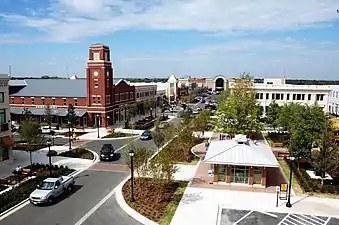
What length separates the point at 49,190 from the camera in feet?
68.5

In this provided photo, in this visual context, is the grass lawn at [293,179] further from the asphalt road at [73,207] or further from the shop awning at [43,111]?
the shop awning at [43,111]

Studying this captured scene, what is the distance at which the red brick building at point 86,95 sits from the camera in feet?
169

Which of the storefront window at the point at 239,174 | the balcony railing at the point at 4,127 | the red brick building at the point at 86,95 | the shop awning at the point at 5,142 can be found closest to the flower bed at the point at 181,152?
the storefront window at the point at 239,174

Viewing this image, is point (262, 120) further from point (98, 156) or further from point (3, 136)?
point (3, 136)

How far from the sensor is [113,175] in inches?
1069

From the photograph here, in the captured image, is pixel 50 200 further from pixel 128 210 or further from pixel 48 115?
pixel 48 115

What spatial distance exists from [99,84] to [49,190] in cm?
3241

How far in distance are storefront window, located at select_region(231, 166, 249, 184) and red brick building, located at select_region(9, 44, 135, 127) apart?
31.5 m

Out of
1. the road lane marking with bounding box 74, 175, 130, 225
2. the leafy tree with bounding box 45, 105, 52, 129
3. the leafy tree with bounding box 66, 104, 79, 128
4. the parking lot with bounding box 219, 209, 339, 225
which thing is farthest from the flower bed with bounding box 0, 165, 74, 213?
the leafy tree with bounding box 45, 105, 52, 129

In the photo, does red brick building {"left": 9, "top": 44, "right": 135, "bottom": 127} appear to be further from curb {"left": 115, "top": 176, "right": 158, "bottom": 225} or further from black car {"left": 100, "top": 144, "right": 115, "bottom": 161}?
curb {"left": 115, "top": 176, "right": 158, "bottom": 225}

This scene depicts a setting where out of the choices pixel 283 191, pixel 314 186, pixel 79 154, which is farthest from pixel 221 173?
pixel 79 154

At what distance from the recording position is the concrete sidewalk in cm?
1881

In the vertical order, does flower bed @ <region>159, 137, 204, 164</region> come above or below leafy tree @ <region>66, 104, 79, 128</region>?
below

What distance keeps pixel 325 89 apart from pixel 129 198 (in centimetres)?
5805
